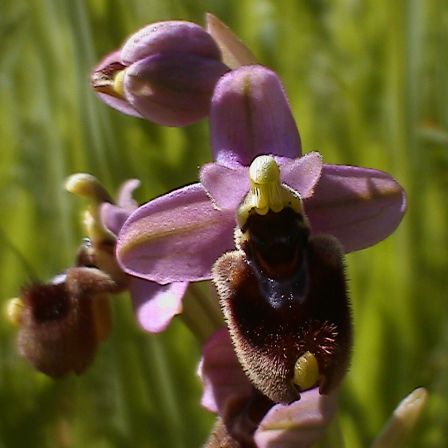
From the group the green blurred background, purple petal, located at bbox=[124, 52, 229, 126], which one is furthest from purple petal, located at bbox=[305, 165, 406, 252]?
the green blurred background

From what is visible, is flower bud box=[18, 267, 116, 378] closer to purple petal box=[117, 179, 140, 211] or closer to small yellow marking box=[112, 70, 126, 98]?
purple petal box=[117, 179, 140, 211]

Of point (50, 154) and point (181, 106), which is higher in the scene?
point (181, 106)

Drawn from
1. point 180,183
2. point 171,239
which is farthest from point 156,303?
point 180,183

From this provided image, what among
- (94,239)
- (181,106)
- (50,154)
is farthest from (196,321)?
(50,154)

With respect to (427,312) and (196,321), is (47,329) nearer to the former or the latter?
(196,321)

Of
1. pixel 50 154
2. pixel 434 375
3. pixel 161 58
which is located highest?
pixel 161 58

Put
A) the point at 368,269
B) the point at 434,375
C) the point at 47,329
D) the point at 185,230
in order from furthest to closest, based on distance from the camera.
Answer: the point at 368,269, the point at 434,375, the point at 47,329, the point at 185,230

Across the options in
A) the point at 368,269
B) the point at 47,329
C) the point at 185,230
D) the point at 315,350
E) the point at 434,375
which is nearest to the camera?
the point at 315,350

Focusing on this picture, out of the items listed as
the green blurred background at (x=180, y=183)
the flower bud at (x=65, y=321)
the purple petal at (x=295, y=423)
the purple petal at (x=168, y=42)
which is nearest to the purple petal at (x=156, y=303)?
the flower bud at (x=65, y=321)
